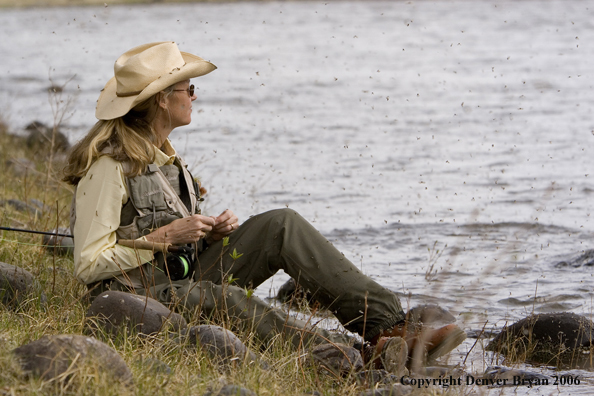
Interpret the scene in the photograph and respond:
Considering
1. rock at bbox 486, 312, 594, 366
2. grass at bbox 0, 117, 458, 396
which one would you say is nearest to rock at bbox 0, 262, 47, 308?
grass at bbox 0, 117, 458, 396

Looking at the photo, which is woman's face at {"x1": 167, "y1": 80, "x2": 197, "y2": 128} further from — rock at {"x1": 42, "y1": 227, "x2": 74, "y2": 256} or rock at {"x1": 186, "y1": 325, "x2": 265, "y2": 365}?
rock at {"x1": 42, "y1": 227, "x2": 74, "y2": 256}

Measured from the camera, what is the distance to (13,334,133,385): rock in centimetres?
279

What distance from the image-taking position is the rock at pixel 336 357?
365 cm

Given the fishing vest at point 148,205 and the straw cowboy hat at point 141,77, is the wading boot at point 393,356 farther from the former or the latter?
the straw cowboy hat at point 141,77

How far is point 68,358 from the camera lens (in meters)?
2.82

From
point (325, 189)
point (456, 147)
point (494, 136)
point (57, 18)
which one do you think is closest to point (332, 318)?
point (325, 189)

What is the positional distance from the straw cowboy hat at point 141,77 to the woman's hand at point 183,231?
0.57m

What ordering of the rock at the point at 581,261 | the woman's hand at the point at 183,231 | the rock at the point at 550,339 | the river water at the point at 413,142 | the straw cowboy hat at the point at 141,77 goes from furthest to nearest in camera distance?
1. the rock at the point at 581,261
2. the river water at the point at 413,142
3. the rock at the point at 550,339
4. the straw cowboy hat at the point at 141,77
5. the woman's hand at the point at 183,231

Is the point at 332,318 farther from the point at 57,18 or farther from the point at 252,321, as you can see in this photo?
the point at 57,18

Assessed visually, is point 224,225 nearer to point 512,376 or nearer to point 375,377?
point 375,377

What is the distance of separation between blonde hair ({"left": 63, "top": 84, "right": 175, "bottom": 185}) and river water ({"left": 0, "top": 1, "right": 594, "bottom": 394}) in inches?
57.4

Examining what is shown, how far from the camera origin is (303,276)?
12.9 ft

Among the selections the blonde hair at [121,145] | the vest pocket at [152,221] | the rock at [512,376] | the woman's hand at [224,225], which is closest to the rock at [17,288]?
the blonde hair at [121,145]

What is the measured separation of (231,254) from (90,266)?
2.08 ft
